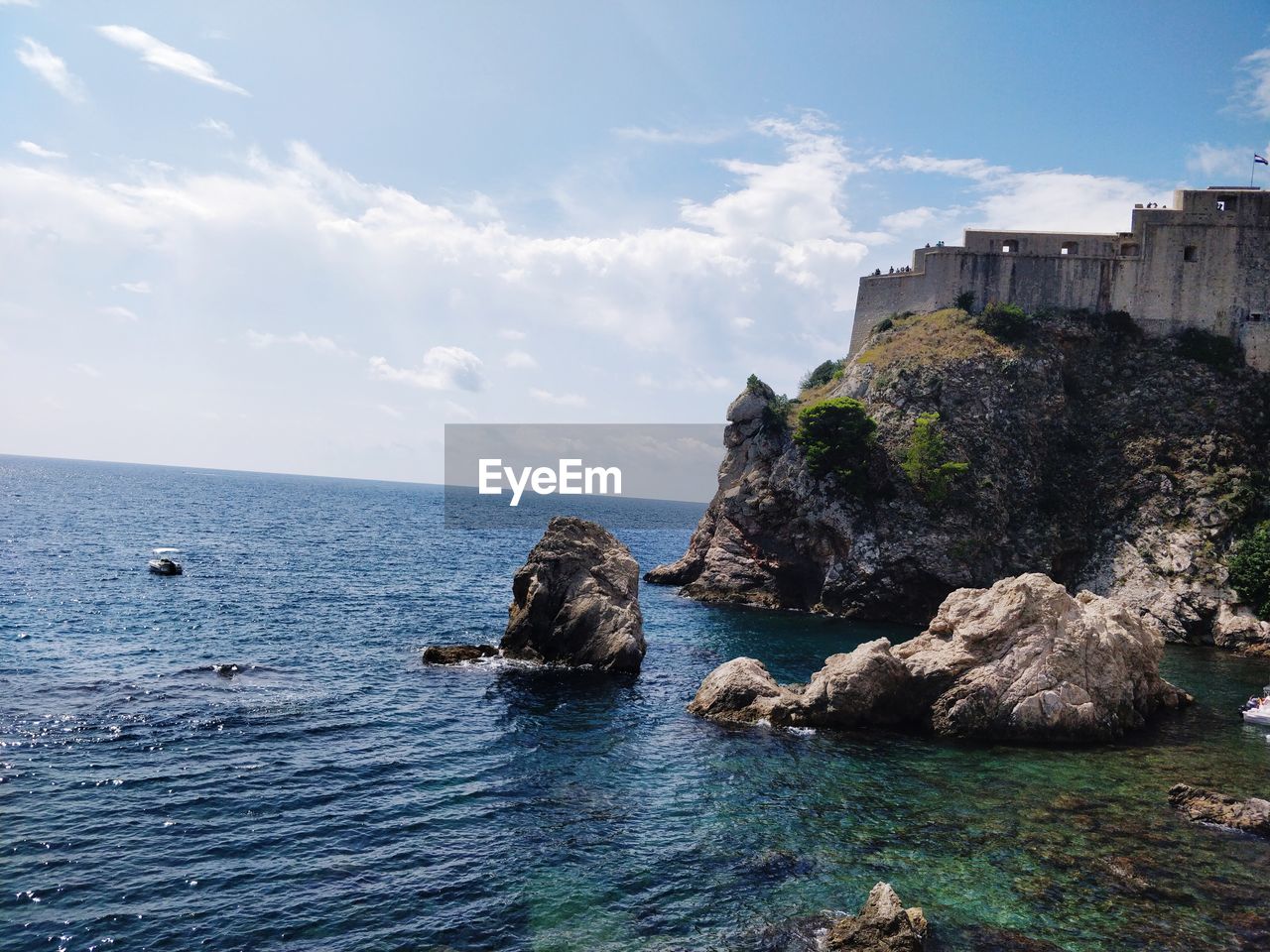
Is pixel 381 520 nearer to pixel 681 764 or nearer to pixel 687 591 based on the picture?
pixel 687 591

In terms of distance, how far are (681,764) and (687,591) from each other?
4138 cm

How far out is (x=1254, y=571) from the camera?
50656 mm

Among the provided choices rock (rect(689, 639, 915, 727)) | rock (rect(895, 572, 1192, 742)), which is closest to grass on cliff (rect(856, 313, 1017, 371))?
rock (rect(895, 572, 1192, 742))

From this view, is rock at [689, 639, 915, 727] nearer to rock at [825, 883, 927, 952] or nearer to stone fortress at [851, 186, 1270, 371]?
rock at [825, 883, 927, 952]

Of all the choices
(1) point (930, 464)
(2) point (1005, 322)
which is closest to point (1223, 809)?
(1) point (930, 464)

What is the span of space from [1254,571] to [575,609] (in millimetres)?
42919

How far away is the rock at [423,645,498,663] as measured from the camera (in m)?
41.1

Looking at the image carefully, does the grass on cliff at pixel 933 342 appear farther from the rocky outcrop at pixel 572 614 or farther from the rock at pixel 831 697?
the rock at pixel 831 697

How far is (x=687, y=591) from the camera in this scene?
68.9m

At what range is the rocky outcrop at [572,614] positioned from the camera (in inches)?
1615

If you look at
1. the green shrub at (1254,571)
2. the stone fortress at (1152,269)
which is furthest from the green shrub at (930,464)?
the stone fortress at (1152,269)

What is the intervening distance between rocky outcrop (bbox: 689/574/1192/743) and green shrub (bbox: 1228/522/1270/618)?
74.9 feet

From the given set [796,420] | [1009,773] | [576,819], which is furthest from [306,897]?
[796,420]

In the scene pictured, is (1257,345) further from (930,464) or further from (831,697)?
(831,697)
